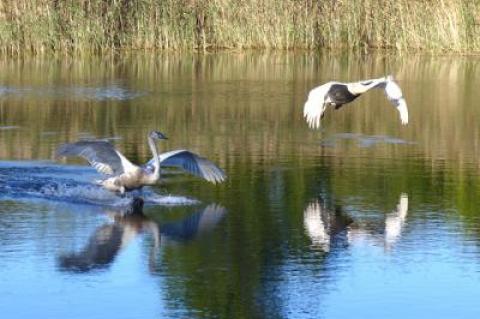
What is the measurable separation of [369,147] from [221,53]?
46.1 ft

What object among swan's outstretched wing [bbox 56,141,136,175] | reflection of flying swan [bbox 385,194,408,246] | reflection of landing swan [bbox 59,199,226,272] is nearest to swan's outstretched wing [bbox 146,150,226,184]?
swan's outstretched wing [bbox 56,141,136,175]

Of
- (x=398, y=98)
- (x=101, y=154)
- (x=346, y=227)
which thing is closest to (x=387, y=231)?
(x=346, y=227)

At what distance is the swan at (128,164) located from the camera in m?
13.7

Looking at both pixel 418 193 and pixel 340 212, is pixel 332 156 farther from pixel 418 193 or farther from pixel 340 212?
pixel 340 212

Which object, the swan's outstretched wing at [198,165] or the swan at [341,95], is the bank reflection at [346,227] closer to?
the swan's outstretched wing at [198,165]

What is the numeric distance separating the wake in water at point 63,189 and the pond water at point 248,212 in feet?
0.11

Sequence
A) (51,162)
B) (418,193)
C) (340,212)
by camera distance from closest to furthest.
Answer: (340,212) → (418,193) → (51,162)

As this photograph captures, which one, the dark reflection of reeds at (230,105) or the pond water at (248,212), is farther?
the dark reflection of reeds at (230,105)

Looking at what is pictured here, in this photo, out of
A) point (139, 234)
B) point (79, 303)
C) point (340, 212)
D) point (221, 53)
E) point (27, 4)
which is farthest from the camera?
point (221, 53)

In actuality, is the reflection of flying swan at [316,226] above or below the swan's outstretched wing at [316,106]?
below

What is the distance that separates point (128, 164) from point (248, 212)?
143 cm

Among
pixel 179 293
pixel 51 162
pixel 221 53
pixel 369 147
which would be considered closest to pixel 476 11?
pixel 221 53

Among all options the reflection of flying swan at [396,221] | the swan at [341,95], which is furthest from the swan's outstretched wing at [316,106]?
the reflection of flying swan at [396,221]

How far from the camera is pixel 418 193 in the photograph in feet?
47.7
